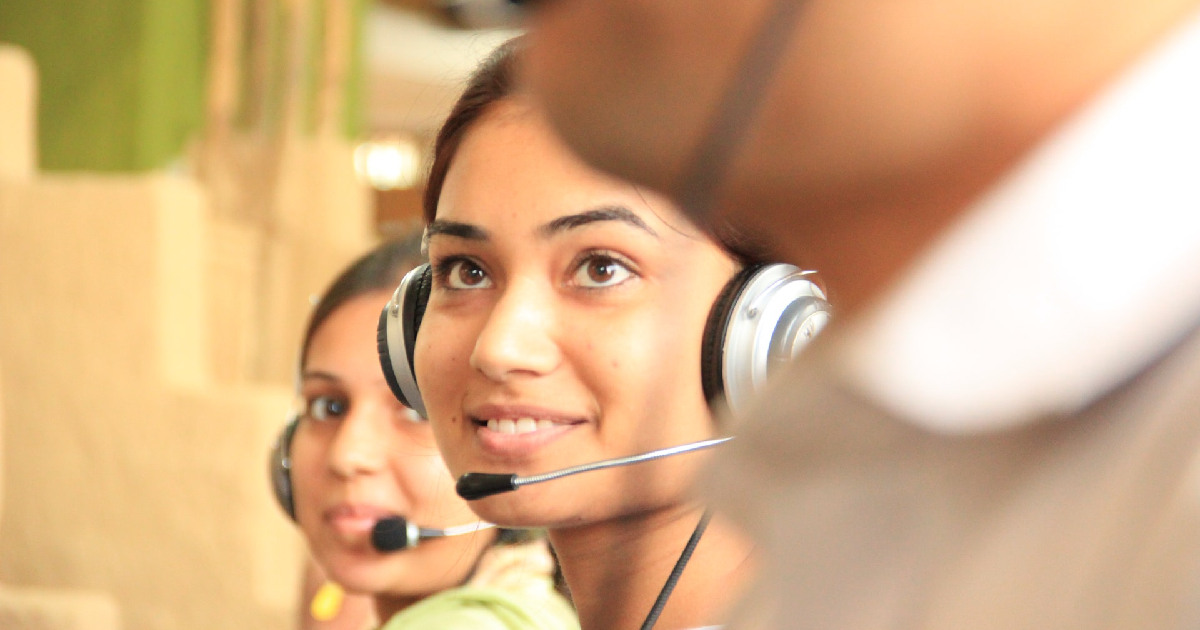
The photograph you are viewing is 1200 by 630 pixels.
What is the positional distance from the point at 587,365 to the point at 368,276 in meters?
0.56

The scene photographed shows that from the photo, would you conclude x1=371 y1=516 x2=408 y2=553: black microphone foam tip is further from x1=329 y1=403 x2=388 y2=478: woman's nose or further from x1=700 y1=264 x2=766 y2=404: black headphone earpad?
x1=700 y1=264 x2=766 y2=404: black headphone earpad

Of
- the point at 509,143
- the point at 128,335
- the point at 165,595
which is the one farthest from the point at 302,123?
the point at 509,143

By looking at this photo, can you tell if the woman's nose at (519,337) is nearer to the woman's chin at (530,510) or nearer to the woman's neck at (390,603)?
the woman's chin at (530,510)

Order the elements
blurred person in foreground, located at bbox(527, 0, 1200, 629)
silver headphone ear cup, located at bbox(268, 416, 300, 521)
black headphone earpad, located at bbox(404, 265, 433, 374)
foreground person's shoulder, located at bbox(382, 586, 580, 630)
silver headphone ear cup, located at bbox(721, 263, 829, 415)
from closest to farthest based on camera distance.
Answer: blurred person in foreground, located at bbox(527, 0, 1200, 629) < silver headphone ear cup, located at bbox(721, 263, 829, 415) < black headphone earpad, located at bbox(404, 265, 433, 374) < foreground person's shoulder, located at bbox(382, 586, 580, 630) < silver headphone ear cup, located at bbox(268, 416, 300, 521)

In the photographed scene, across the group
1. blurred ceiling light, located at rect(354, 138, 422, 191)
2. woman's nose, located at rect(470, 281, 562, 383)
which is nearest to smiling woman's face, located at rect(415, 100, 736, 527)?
woman's nose, located at rect(470, 281, 562, 383)

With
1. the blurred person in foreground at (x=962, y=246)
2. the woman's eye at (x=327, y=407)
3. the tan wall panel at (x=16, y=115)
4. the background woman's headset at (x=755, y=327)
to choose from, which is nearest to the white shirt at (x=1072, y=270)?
the blurred person in foreground at (x=962, y=246)

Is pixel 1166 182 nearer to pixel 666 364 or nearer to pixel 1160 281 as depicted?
pixel 1160 281

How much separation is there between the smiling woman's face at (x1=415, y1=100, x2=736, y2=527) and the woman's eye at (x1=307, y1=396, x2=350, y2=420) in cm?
53

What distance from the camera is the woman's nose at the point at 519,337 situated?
558 millimetres

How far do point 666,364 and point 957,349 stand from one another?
12.4 inches

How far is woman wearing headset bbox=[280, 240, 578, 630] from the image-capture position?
105 cm

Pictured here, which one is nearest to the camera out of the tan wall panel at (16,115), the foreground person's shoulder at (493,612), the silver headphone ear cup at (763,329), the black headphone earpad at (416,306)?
the silver headphone ear cup at (763,329)

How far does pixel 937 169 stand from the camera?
0.23 metres

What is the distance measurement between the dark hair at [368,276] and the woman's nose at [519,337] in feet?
1.63
